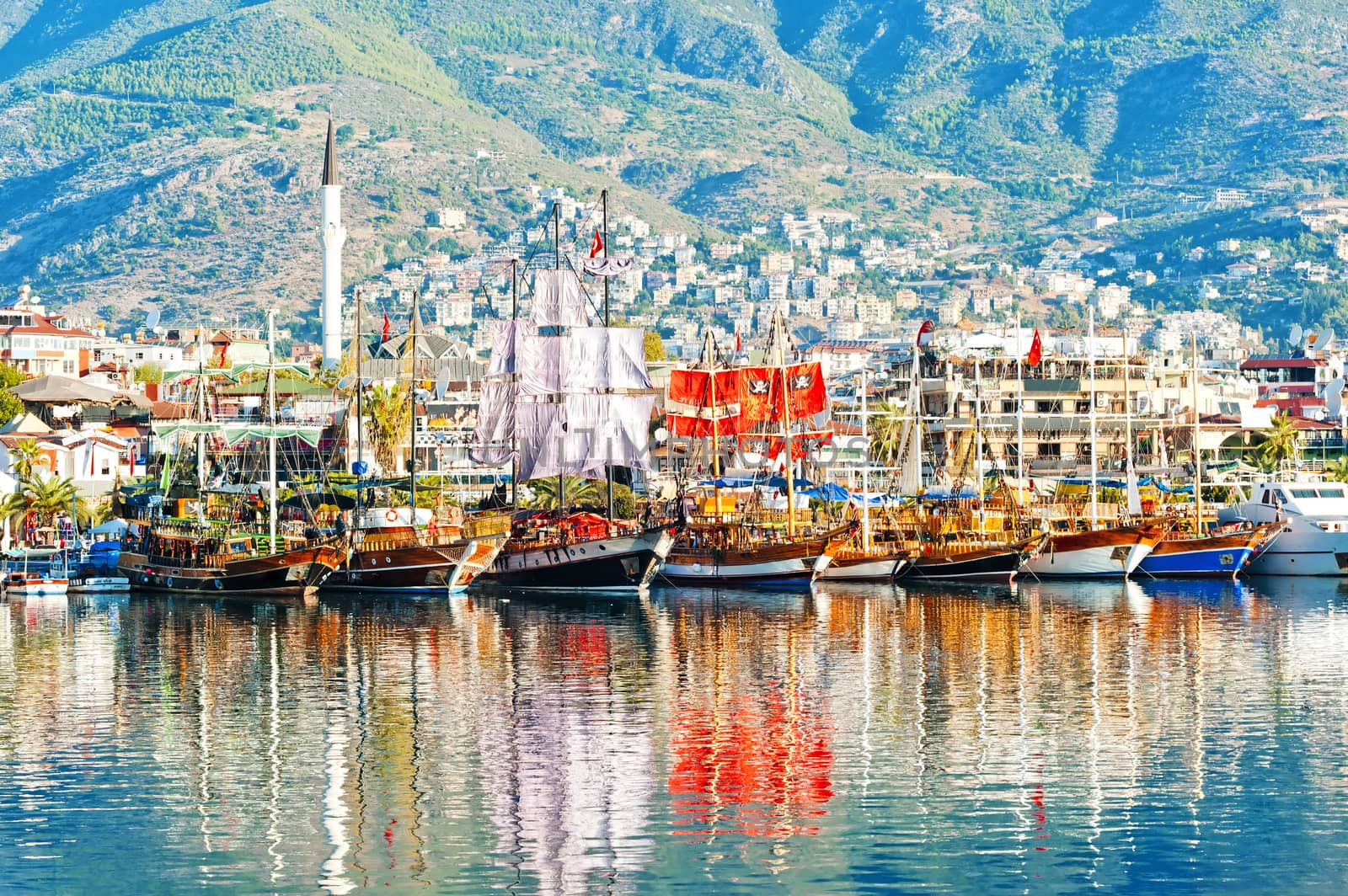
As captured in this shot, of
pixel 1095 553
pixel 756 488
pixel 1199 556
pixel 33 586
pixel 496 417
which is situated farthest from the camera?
pixel 756 488

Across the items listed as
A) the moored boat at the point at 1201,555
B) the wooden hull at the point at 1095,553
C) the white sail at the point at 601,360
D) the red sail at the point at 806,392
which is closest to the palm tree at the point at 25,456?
the white sail at the point at 601,360

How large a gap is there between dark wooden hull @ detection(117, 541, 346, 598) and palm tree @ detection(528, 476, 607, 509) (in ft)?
96.8

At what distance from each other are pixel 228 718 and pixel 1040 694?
2325cm

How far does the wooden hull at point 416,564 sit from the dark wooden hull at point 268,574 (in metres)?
1.10

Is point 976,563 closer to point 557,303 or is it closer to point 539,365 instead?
point 539,365

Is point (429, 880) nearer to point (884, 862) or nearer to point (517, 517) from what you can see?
point (884, 862)

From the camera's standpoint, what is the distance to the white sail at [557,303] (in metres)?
118

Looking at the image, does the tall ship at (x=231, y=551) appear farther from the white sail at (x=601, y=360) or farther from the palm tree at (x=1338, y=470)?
the palm tree at (x=1338, y=470)

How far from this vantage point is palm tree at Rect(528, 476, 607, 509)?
136625 mm

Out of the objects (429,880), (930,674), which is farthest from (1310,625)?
(429,880)

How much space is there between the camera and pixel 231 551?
107812 mm

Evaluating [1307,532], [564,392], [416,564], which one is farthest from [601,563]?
[1307,532]

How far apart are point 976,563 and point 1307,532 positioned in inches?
769

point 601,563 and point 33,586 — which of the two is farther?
point 33,586
